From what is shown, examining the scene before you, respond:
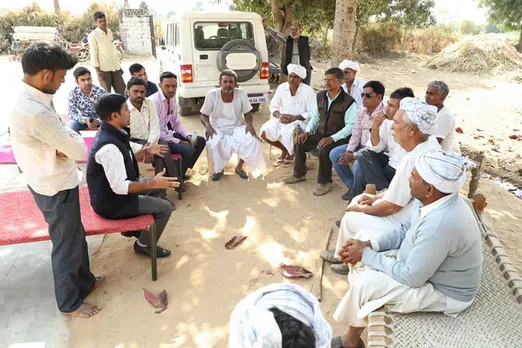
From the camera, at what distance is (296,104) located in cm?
523

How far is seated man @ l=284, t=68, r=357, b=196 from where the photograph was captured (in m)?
4.49

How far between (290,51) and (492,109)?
5366 millimetres

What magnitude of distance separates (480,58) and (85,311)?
704 inches

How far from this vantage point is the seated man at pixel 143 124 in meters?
4.16

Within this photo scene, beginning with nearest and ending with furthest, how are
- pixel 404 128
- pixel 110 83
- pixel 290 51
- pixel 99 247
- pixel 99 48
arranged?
1. pixel 404 128
2. pixel 99 247
3. pixel 99 48
4. pixel 110 83
5. pixel 290 51

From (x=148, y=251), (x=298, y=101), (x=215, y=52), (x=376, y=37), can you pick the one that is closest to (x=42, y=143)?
(x=148, y=251)

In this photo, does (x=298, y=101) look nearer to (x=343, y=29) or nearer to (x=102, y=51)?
(x=343, y=29)

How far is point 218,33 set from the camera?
717 centimetres

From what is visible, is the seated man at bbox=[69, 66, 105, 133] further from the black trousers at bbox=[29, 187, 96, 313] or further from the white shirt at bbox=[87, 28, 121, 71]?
the black trousers at bbox=[29, 187, 96, 313]

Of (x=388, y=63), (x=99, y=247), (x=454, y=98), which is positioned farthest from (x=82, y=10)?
(x=99, y=247)

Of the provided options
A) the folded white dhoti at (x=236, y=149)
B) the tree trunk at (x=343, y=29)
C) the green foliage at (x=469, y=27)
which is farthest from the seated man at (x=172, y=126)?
the green foliage at (x=469, y=27)

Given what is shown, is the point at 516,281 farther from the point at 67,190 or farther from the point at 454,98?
Answer: the point at 454,98

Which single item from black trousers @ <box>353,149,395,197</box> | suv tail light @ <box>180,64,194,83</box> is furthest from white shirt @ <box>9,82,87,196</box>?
suv tail light @ <box>180,64,194,83</box>

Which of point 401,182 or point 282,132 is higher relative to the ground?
point 401,182
